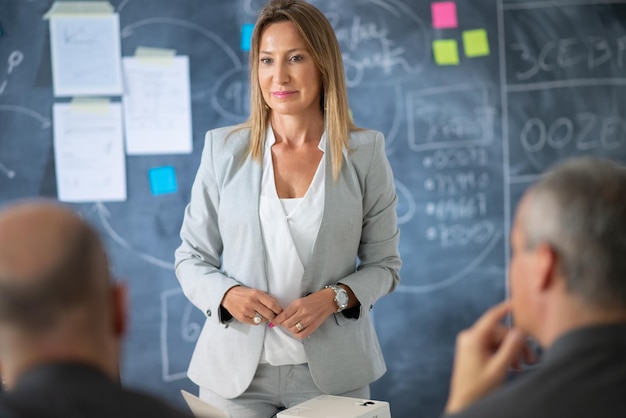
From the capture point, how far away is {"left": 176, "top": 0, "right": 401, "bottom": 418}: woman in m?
2.52

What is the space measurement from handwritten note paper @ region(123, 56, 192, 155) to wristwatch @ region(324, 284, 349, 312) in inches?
71.6

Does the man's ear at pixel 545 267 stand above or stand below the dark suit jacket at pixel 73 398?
above

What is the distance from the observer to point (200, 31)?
13.6 feet

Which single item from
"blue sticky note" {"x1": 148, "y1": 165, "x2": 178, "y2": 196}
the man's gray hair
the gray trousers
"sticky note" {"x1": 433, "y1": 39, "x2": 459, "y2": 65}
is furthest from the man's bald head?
"sticky note" {"x1": 433, "y1": 39, "x2": 459, "y2": 65}

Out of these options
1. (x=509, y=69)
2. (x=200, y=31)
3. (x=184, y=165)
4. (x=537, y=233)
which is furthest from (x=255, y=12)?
(x=537, y=233)

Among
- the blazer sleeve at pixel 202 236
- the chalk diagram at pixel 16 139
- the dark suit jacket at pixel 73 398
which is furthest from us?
the chalk diagram at pixel 16 139

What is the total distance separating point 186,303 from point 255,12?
1.41m

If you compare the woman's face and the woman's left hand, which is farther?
the woman's face

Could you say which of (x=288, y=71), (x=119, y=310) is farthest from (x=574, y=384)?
(x=288, y=71)

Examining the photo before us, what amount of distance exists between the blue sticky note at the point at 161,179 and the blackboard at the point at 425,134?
0.03m

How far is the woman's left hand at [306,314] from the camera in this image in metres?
2.45

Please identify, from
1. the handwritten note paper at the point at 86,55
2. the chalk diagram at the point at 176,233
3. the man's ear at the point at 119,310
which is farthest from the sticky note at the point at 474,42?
the man's ear at the point at 119,310

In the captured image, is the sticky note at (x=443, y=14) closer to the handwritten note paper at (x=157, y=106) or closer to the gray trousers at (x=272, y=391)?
the handwritten note paper at (x=157, y=106)

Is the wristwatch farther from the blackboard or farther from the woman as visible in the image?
the blackboard
